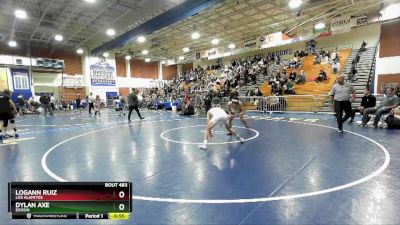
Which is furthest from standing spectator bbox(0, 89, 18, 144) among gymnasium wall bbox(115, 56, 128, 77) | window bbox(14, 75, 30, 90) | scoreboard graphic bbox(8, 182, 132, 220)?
gymnasium wall bbox(115, 56, 128, 77)

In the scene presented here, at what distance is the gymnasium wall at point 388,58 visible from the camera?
731 inches

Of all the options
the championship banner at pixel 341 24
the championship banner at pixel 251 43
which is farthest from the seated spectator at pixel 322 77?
the championship banner at pixel 251 43

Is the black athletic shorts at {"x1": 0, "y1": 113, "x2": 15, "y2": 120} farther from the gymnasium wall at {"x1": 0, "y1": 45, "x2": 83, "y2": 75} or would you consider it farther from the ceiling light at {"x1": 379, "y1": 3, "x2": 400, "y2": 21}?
the gymnasium wall at {"x1": 0, "y1": 45, "x2": 83, "y2": 75}

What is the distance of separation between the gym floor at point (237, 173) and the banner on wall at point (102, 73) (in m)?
25.2

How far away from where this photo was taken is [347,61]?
2136cm

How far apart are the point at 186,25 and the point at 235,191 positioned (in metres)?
20.8

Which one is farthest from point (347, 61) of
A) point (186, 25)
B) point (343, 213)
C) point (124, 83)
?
point (124, 83)

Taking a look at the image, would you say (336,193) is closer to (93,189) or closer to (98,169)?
(93,189)

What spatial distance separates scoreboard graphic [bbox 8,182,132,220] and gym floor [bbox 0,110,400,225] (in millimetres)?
1059

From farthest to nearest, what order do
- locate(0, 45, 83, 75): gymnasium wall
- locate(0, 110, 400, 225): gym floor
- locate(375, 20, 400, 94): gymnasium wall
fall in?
1. locate(0, 45, 83, 75): gymnasium wall
2. locate(375, 20, 400, 94): gymnasium wall
3. locate(0, 110, 400, 225): gym floor

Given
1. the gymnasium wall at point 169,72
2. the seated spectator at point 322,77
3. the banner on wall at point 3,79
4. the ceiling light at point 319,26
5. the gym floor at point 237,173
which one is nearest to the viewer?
the gym floor at point 237,173

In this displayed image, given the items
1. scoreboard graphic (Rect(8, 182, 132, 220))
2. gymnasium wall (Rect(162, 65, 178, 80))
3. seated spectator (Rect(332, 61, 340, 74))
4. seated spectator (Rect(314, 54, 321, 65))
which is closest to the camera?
scoreboard graphic (Rect(8, 182, 132, 220))

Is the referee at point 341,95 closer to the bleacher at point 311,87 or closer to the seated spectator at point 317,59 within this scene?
the bleacher at point 311,87

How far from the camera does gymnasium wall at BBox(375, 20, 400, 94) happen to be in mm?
18578
